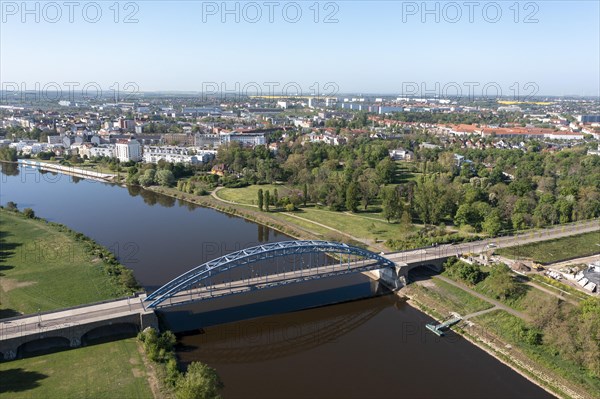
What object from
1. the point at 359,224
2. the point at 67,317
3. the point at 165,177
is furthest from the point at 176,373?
the point at 165,177

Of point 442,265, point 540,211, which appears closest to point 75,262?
point 442,265

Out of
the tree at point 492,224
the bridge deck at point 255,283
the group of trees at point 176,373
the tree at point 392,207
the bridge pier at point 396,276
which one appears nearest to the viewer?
the group of trees at point 176,373

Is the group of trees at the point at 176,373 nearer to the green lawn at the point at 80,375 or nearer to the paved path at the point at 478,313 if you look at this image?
Result: the green lawn at the point at 80,375

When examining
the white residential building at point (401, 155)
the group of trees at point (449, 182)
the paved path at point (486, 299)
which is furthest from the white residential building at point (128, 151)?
the paved path at point (486, 299)

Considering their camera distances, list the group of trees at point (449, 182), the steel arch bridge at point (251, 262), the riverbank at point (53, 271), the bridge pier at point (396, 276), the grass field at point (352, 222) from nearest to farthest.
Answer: the steel arch bridge at point (251, 262), the riverbank at point (53, 271), the bridge pier at point (396, 276), the grass field at point (352, 222), the group of trees at point (449, 182)

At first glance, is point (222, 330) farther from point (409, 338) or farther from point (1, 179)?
point (1, 179)

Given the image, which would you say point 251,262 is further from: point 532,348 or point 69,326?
point 532,348

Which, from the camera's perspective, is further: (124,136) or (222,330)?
(124,136)
